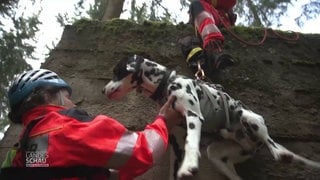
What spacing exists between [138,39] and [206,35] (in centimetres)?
95

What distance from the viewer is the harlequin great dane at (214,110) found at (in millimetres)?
3053

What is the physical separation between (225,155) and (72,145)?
1340 mm

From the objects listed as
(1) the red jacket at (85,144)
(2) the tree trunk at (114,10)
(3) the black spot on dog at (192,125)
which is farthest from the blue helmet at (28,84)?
(2) the tree trunk at (114,10)

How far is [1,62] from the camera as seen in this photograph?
10102 mm

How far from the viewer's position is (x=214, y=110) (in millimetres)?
3121

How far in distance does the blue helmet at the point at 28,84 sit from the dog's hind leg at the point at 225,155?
1.18 meters

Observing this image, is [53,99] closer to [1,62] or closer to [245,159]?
[245,159]

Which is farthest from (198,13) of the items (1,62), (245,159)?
(1,62)

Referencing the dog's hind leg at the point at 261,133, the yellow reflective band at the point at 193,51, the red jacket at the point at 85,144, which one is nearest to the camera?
the red jacket at the point at 85,144

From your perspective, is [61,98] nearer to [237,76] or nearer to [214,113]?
Result: [214,113]

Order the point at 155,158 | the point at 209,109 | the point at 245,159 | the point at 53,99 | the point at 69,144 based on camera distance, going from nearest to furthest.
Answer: the point at 69,144 → the point at 155,158 → the point at 53,99 → the point at 209,109 → the point at 245,159

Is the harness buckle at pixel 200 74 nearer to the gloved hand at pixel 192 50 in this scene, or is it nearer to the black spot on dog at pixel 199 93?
the gloved hand at pixel 192 50

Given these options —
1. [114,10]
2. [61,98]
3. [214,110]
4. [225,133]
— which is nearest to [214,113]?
[214,110]

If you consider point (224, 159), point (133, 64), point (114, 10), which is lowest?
point (224, 159)
